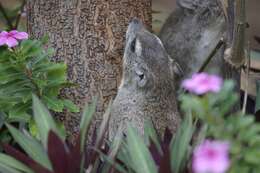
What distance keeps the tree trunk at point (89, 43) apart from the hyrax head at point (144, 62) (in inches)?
5.9

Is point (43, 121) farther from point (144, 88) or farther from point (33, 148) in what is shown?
point (144, 88)

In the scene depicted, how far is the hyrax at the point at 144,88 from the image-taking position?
3.51 meters

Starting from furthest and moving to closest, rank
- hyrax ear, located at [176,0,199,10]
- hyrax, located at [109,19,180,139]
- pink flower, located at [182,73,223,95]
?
hyrax ear, located at [176,0,199,10], hyrax, located at [109,19,180,139], pink flower, located at [182,73,223,95]

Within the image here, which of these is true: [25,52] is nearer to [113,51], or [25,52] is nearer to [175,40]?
[113,51]

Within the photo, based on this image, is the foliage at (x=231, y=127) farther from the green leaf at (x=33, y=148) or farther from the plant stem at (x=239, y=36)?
the plant stem at (x=239, y=36)

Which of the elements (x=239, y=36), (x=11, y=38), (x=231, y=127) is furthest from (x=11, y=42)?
(x=231, y=127)

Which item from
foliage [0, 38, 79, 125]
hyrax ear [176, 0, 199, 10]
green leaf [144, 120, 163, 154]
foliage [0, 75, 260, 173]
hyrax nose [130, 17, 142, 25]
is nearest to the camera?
foliage [0, 75, 260, 173]

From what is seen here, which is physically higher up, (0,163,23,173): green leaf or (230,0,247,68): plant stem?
(230,0,247,68): plant stem

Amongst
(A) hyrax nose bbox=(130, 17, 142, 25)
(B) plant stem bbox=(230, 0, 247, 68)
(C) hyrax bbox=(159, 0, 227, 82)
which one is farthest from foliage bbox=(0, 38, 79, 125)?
(C) hyrax bbox=(159, 0, 227, 82)

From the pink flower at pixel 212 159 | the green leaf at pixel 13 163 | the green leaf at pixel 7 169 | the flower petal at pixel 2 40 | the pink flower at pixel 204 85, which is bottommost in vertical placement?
the green leaf at pixel 7 169

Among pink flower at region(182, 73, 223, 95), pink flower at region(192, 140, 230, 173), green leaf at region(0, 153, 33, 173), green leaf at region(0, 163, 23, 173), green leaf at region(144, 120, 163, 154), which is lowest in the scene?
green leaf at region(0, 163, 23, 173)

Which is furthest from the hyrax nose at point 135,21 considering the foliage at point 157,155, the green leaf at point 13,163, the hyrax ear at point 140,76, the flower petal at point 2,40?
the green leaf at point 13,163

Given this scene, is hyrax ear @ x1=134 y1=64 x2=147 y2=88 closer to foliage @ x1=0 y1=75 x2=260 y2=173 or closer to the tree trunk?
the tree trunk

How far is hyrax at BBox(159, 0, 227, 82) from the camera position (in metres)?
4.59
